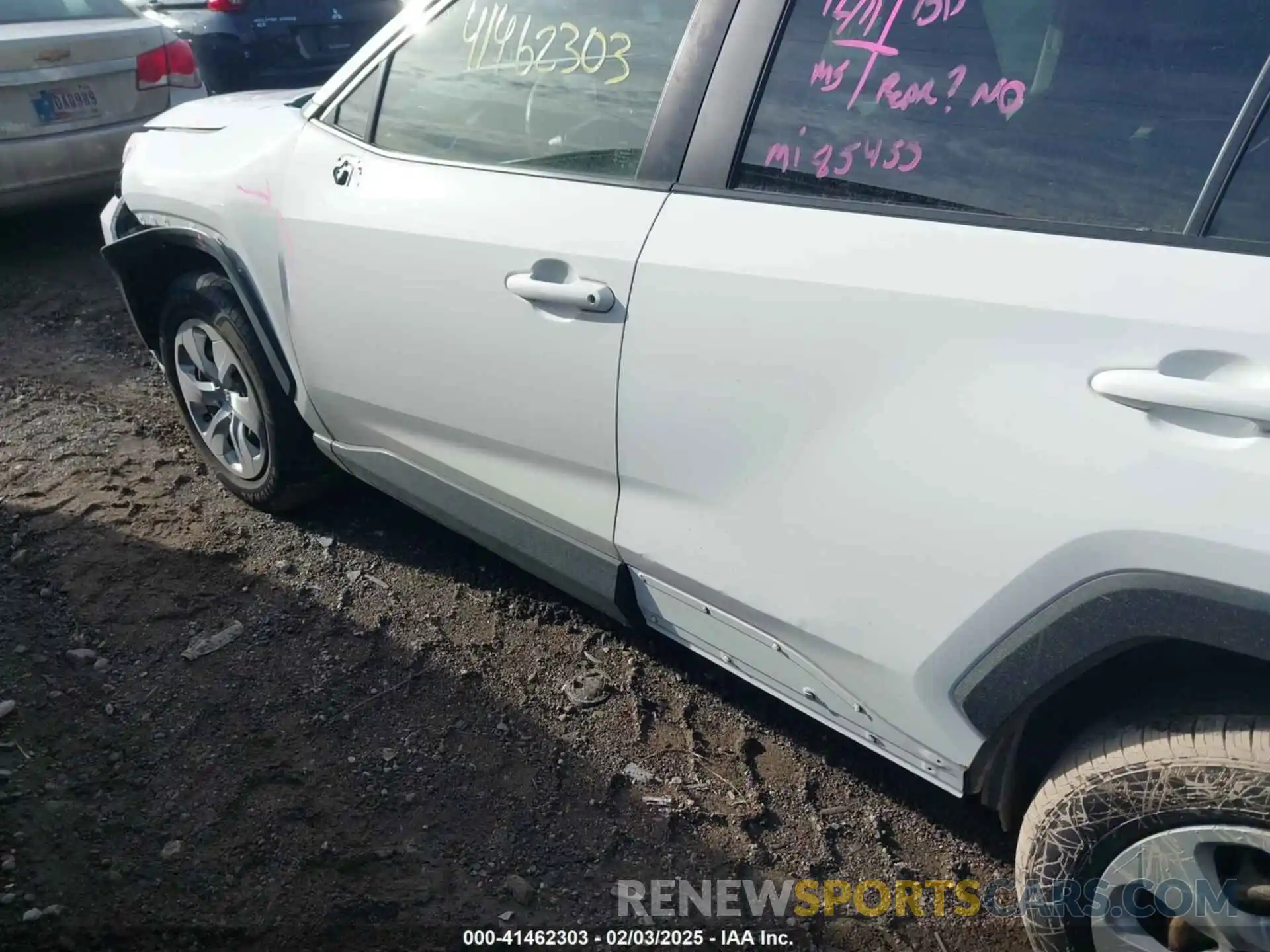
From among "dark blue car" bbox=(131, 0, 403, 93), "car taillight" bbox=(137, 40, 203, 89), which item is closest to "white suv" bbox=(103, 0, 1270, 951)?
"car taillight" bbox=(137, 40, 203, 89)

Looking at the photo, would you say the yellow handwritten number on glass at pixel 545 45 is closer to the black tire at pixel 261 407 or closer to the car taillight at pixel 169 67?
the black tire at pixel 261 407

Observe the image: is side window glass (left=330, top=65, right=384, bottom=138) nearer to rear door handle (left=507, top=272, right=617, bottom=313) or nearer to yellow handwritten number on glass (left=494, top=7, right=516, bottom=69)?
yellow handwritten number on glass (left=494, top=7, right=516, bottom=69)

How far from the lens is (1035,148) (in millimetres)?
1685

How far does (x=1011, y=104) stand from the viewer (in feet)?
5.64

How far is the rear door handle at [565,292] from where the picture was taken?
2023 mm

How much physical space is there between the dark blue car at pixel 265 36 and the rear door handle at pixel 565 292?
549cm

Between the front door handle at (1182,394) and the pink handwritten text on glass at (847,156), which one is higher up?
the pink handwritten text on glass at (847,156)

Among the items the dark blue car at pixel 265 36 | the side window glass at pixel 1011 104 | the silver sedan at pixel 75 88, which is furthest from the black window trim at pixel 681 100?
the dark blue car at pixel 265 36

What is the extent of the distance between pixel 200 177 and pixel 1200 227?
2579 millimetres

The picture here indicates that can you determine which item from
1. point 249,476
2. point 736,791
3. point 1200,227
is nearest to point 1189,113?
point 1200,227

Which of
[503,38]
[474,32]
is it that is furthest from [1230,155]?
[474,32]

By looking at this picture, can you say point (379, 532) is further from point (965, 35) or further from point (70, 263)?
point (70, 263)

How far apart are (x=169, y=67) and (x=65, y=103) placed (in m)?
0.57

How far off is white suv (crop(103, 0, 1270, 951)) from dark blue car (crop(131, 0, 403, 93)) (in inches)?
187
